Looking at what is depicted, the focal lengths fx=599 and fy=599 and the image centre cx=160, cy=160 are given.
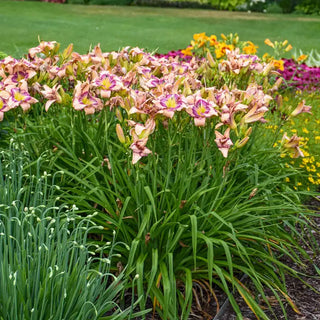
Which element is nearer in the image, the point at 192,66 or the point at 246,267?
the point at 246,267

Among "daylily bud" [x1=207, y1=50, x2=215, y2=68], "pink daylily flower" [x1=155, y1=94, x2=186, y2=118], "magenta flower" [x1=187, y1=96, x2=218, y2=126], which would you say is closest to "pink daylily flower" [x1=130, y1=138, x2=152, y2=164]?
"pink daylily flower" [x1=155, y1=94, x2=186, y2=118]

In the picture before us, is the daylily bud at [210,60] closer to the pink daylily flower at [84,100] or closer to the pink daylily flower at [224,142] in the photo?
the pink daylily flower at [84,100]

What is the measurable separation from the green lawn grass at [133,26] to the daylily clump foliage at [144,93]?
29.7ft

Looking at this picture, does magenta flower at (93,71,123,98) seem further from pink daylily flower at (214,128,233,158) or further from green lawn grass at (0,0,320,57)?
green lawn grass at (0,0,320,57)

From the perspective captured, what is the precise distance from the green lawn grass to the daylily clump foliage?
905cm

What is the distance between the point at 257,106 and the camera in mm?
3359

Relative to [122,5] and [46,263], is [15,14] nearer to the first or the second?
[122,5]

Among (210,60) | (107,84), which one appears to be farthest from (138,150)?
(210,60)

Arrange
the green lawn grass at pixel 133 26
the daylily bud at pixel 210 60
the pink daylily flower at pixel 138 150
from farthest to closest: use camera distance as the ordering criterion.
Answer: the green lawn grass at pixel 133 26 < the daylily bud at pixel 210 60 < the pink daylily flower at pixel 138 150

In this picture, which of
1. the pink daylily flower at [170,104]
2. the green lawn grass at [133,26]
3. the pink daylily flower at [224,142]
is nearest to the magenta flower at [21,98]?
the pink daylily flower at [170,104]

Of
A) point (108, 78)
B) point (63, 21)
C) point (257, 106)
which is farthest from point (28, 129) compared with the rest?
point (63, 21)

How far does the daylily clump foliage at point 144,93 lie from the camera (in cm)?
316

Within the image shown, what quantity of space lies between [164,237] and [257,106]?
91 cm

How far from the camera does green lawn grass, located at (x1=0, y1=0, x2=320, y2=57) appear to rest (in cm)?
1500
